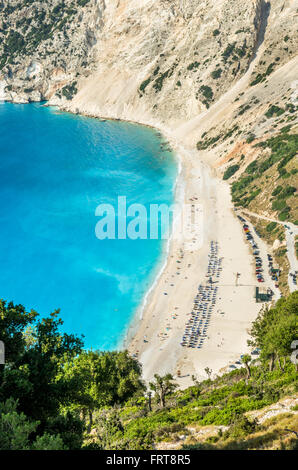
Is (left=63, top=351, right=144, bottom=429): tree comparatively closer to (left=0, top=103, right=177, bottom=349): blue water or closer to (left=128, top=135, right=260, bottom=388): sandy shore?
(left=128, top=135, right=260, bottom=388): sandy shore

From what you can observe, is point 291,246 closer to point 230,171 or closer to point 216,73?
point 230,171

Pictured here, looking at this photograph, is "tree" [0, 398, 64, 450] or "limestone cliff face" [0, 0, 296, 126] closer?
"tree" [0, 398, 64, 450]

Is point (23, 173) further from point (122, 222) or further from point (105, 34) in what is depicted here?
point (105, 34)

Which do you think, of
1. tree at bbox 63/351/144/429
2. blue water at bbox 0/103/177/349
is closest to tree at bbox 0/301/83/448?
tree at bbox 63/351/144/429

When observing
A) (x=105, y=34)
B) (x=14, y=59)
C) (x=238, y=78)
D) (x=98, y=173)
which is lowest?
(x=98, y=173)

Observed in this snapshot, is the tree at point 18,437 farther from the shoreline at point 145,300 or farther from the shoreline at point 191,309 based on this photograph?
the shoreline at point 145,300
